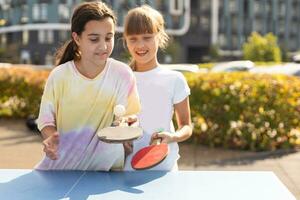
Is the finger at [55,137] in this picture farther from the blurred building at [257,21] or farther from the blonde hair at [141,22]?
the blurred building at [257,21]

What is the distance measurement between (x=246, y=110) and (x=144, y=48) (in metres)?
6.42

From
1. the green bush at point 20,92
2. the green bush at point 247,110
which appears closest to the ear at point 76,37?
the green bush at point 247,110

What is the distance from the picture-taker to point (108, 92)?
2.81 metres

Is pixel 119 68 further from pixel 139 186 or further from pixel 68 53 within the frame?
pixel 139 186

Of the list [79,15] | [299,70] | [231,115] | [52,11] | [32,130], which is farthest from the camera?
[52,11]

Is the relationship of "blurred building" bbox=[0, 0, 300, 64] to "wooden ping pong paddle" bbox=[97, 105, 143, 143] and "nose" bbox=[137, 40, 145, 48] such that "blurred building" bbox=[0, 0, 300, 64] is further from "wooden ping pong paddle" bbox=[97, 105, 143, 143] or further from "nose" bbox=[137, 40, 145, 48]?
"wooden ping pong paddle" bbox=[97, 105, 143, 143]

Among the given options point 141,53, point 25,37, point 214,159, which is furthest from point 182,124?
point 25,37

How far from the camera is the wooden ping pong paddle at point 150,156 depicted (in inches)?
106

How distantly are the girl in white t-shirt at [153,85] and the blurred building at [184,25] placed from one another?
2014 inches

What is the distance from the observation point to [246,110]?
9398 mm

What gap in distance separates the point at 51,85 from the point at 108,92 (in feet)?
0.99

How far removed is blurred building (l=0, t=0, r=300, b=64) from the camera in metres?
60.9

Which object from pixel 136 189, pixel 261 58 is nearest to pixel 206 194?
pixel 136 189

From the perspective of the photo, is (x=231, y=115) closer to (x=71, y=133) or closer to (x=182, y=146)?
(x=182, y=146)
